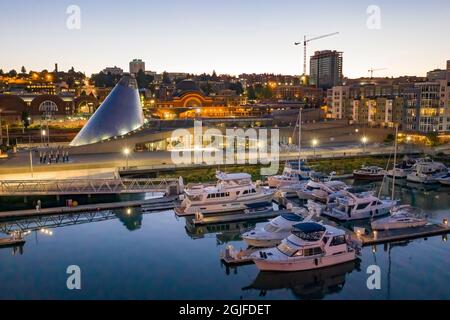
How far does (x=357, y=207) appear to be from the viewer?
21.6 meters

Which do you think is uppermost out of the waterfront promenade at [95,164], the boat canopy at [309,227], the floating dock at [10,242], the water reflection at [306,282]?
the waterfront promenade at [95,164]

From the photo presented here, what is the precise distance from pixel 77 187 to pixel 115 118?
14.3 metres

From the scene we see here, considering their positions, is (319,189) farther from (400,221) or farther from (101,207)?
(101,207)

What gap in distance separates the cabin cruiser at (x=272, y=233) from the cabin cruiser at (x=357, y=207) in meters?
4.16

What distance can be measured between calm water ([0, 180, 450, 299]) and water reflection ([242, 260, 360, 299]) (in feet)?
0.11

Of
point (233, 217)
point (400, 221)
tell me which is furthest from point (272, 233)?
point (400, 221)

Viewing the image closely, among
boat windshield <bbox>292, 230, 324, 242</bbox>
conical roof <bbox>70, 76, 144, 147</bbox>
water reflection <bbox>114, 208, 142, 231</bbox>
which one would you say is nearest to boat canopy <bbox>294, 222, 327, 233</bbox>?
boat windshield <bbox>292, 230, 324, 242</bbox>

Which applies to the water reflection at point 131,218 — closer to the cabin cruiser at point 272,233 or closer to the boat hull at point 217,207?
the boat hull at point 217,207

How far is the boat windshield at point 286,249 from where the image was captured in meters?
15.6

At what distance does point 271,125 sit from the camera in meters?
52.2

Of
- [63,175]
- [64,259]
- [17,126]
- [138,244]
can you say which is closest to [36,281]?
[64,259]

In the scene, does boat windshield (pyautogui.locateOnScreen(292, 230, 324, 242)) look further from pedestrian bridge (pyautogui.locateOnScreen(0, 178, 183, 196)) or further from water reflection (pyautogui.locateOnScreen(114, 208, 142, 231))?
pedestrian bridge (pyautogui.locateOnScreen(0, 178, 183, 196))

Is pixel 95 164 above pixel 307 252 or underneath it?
above

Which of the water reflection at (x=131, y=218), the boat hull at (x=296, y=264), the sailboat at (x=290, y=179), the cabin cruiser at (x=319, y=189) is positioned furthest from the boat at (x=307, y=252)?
the sailboat at (x=290, y=179)
